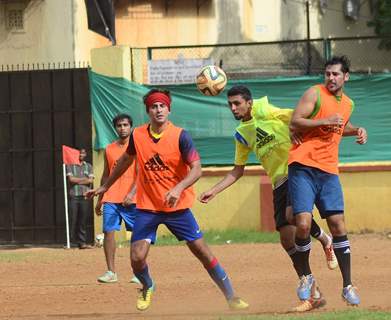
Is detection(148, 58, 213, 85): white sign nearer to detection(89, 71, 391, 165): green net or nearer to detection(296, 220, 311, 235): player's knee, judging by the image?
detection(89, 71, 391, 165): green net

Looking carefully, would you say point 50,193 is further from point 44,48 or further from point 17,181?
point 44,48

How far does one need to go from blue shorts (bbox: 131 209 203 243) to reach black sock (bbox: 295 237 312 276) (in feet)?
3.04

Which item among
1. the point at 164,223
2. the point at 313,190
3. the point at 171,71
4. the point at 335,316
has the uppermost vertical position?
the point at 171,71

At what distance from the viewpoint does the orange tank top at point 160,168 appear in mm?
9039

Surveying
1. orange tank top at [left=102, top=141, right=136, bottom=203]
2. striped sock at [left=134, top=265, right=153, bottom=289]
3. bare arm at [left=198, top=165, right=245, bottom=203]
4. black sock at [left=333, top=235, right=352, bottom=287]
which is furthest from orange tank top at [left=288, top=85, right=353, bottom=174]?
orange tank top at [left=102, top=141, right=136, bottom=203]

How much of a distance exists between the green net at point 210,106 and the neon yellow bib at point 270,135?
7433 mm

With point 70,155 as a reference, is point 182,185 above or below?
above

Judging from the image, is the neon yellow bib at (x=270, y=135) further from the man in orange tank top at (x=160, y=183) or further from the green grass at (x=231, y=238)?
the green grass at (x=231, y=238)

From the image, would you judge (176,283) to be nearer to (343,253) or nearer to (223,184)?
(223,184)

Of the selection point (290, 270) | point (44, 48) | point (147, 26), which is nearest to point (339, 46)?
point (147, 26)

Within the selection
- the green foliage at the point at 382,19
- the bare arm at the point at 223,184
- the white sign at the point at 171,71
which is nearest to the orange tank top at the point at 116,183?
the bare arm at the point at 223,184

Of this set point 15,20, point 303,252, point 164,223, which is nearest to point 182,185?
point 164,223

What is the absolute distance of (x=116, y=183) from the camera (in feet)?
40.1

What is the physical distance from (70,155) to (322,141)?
8.76 meters
